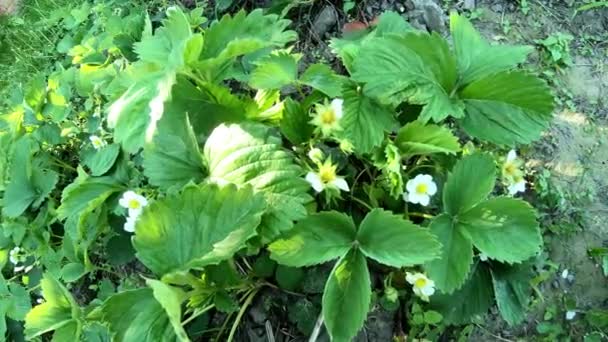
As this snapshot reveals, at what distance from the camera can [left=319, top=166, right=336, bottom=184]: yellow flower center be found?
1.60 metres

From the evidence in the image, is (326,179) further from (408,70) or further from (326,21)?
(326,21)

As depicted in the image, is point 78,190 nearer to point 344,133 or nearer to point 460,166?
point 344,133

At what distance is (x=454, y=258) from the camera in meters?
1.59

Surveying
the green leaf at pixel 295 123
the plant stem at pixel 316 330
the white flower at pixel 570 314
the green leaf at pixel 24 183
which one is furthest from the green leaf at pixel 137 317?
the white flower at pixel 570 314

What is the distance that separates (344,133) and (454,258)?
1.27 ft

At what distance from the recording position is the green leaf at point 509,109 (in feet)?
5.43

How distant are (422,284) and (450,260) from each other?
10 cm

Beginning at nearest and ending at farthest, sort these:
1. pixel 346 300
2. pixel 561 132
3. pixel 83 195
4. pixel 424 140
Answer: pixel 346 300 → pixel 424 140 → pixel 83 195 → pixel 561 132

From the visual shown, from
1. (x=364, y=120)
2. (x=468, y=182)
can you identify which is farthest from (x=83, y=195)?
(x=468, y=182)

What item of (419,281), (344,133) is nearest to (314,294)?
(419,281)

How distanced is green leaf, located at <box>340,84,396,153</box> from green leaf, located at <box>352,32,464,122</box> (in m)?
0.03

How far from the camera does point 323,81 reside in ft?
5.50

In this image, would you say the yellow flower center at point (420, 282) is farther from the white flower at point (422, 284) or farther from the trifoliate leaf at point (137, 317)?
the trifoliate leaf at point (137, 317)

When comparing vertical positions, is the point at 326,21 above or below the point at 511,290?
above
